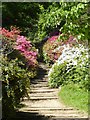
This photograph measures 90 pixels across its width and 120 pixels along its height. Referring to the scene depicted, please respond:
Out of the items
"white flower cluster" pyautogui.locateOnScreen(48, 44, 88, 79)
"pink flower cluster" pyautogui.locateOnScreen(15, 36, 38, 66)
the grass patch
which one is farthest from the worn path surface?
"pink flower cluster" pyautogui.locateOnScreen(15, 36, 38, 66)

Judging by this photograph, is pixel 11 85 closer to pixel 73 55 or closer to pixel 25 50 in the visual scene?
pixel 73 55

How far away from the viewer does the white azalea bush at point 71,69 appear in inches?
478

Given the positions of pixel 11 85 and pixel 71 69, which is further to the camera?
pixel 71 69

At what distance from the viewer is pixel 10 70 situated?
304 inches

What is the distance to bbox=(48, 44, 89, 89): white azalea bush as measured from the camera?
39.9 ft

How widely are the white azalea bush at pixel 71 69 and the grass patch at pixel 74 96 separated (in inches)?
16.5

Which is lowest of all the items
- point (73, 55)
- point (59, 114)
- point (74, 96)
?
point (59, 114)

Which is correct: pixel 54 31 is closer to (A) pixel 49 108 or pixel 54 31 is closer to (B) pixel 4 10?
(B) pixel 4 10

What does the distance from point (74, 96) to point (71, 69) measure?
1841 millimetres

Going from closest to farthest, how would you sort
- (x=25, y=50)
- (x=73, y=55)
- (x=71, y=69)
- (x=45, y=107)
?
1. (x=45, y=107)
2. (x=71, y=69)
3. (x=73, y=55)
4. (x=25, y=50)

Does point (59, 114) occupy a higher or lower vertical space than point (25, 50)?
lower

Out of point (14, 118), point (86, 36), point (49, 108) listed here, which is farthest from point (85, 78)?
point (86, 36)

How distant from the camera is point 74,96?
429 inches

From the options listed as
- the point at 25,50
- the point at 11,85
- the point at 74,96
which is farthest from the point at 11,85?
the point at 25,50
